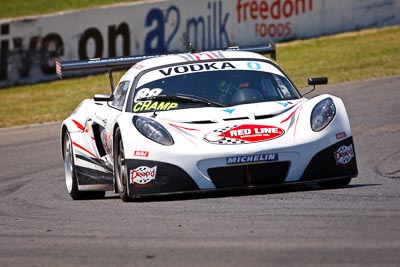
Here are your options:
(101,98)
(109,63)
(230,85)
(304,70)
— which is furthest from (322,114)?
(304,70)

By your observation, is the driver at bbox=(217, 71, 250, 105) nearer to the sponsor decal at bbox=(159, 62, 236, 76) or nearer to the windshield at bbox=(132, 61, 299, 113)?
the windshield at bbox=(132, 61, 299, 113)

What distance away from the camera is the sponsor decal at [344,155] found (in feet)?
30.4

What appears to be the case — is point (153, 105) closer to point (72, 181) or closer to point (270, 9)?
point (72, 181)

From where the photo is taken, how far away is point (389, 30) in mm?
27750

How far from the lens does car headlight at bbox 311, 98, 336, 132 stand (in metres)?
9.28

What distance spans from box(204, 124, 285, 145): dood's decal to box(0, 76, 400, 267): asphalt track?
0.42 meters

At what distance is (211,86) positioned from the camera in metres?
10.1

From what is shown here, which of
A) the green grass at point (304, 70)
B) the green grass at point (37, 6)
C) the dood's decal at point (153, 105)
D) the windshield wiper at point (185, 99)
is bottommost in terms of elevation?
the green grass at point (304, 70)

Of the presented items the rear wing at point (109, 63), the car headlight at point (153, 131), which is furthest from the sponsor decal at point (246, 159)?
the rear wing at point (109, 63)

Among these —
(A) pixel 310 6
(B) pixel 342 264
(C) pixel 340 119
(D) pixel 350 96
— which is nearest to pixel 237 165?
(C) pixel 340 119

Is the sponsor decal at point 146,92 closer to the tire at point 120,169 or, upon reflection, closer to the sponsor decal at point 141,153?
the tire at point 120,169

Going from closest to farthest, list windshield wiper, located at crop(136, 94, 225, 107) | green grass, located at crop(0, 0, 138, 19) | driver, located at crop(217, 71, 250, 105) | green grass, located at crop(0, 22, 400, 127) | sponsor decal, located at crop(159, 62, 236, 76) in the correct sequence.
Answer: windshield wiper, located at crop(136, 94, 225, 107), driver, located at crop(217, 71, 250, 105), sponsor decal, located at crop(159, 62, 236, 76), green grass, located at crop(0, 22, 400, 127), green grass, located at crop(0, 0, 138, 19)

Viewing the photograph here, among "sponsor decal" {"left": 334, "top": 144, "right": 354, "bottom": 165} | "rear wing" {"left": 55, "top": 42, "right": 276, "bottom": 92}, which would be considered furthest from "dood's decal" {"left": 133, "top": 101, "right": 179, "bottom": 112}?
"sponsor decal" {"left": 334, "top": 144, "right": 354, "bottom": 165}

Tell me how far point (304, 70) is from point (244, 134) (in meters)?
14.5
